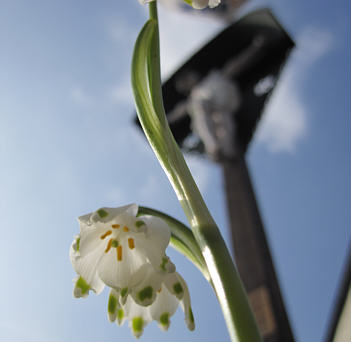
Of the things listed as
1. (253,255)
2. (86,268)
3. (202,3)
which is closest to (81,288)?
(86,268)

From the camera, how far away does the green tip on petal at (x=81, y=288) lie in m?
0.33

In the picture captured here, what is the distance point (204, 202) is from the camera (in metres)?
0.31

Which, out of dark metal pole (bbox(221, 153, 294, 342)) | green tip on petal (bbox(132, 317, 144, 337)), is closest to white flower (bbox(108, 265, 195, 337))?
green tip on petal (bbox(132, 317, 144, 337))

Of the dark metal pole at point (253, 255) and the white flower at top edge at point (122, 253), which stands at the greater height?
the white flower at top edge at point (122, 253)

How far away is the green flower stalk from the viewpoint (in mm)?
250

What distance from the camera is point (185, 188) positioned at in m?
0.31

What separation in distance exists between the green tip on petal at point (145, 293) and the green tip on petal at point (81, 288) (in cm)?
5

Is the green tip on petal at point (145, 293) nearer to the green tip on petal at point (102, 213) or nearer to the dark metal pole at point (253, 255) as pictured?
the green tip on petal at point (102, 213)

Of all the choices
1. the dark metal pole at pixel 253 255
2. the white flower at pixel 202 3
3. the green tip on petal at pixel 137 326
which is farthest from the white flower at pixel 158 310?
the dark metal pole at pixel 253 255

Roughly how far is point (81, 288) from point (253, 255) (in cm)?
139

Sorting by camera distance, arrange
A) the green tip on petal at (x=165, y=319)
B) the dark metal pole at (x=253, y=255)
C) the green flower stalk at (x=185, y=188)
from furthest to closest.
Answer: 1. the dark metal pole at (x=253, y=255)
2. the green tip on petal at (x=165, y=319)
3. the green flower stalk at (x=185, y=188)

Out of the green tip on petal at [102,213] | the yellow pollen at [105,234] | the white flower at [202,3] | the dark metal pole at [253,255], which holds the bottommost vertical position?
the dark metal pole at [253,255]

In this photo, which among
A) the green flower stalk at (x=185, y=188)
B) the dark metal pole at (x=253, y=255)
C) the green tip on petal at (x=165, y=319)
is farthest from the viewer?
the dark metal pole at (x=253, y=255)

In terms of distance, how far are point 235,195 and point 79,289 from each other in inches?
66.5
